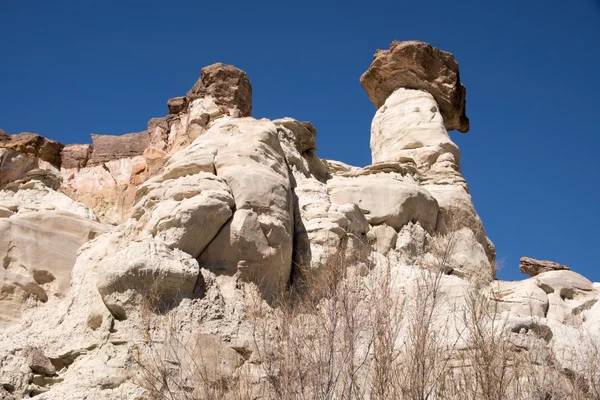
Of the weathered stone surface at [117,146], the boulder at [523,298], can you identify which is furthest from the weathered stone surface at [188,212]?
the weathered stone surface at [117,146]

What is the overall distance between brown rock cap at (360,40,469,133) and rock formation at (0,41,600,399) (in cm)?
367

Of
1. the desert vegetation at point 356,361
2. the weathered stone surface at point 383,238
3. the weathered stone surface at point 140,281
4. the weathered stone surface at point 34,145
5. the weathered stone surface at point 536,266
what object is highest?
the weathered stone surface at point 34,145

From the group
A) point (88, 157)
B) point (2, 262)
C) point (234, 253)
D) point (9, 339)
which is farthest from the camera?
point (88, 157)

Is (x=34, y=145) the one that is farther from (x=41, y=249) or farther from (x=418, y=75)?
(x=418, y=75)

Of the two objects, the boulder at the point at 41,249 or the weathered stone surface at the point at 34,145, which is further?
the weathered stone surface at the point at 34,145

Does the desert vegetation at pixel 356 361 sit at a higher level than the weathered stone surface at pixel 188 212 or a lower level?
lower

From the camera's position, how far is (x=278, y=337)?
1278cm

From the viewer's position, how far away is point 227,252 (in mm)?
15102

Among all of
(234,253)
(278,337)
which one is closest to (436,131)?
(234,253)

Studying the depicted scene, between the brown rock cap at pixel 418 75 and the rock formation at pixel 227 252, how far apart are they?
3.67 meters

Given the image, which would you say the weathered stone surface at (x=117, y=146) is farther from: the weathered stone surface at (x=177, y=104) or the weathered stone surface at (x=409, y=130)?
the weathered stone surface at (x=409, y=130)

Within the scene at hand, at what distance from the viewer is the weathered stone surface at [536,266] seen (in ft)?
91.4

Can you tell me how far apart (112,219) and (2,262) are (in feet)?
35.5

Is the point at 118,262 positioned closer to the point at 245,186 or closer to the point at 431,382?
the point at 245,186
